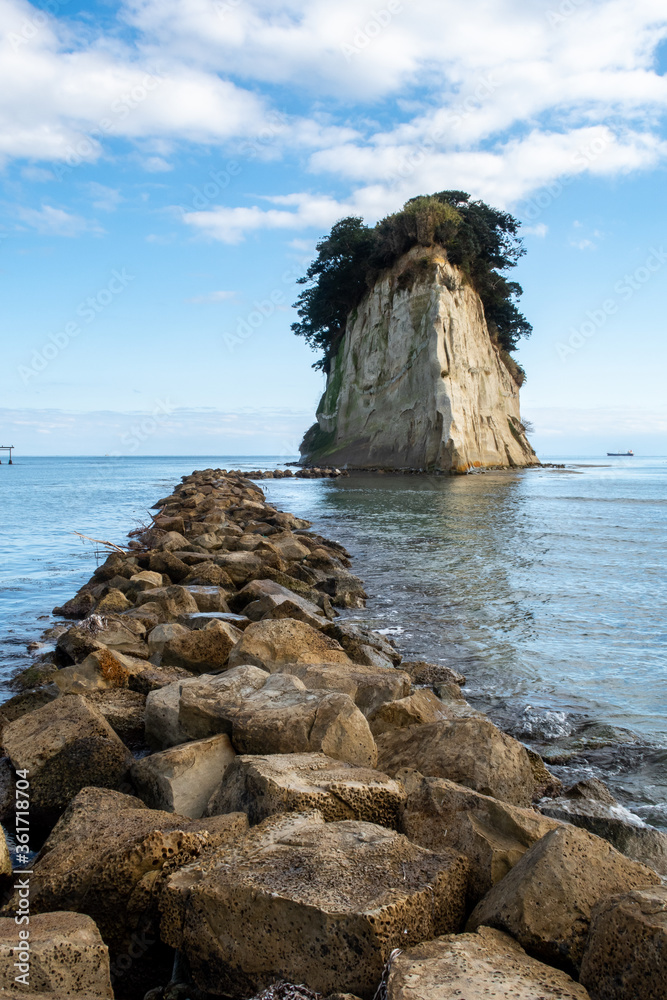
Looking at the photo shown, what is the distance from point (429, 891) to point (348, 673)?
7.90 feet

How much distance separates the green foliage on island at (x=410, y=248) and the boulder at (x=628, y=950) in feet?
137

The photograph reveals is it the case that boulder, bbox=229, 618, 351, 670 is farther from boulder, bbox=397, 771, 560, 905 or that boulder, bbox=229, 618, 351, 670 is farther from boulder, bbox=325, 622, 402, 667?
boulder, bbox=397, 771, 560, 905

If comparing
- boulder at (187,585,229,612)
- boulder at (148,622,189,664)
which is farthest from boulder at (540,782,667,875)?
boulder at (187,585,229,612)

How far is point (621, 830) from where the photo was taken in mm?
3355

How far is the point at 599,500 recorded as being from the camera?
86.1 feet

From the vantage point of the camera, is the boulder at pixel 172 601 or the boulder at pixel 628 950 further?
the boulder at pixel 172 601

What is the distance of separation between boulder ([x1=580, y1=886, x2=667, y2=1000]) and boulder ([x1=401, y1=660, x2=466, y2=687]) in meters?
3.74

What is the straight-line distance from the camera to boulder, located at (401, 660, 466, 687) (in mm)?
5949

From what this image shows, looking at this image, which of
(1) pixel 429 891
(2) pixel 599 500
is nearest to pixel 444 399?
(2) pixel 599 500

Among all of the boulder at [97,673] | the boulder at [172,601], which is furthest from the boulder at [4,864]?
the boulder at [172,601]

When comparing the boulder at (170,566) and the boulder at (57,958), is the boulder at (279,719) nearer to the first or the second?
the boulder at (57,958)

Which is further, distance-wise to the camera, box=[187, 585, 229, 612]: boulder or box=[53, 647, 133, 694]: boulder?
box=[187, 585, 229, 612]: boulder

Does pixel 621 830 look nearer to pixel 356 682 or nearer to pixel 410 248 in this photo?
pixel 356 682

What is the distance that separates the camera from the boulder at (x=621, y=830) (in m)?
3.28
